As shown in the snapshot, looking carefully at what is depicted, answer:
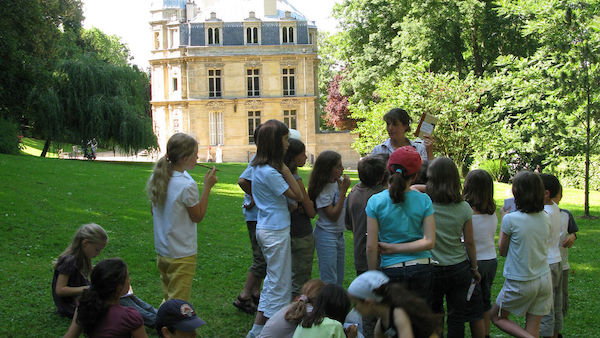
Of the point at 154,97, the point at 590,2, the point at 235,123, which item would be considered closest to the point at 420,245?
the point at 590,2

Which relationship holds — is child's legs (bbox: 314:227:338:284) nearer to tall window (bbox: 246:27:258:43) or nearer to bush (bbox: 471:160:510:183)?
bush (bbox: 471:160:510:183)

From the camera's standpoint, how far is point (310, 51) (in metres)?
50.2

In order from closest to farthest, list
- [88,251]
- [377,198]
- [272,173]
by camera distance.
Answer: [377,198], [272,173], [88,251]

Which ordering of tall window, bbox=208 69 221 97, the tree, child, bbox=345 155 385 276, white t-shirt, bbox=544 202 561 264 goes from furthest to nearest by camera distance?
the tree → tall window, bbox=208 69 221 97 → white t-shirt, bbox=544 202 561 264 → child, bbox=345 155 385 276

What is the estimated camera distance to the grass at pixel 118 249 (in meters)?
6.54

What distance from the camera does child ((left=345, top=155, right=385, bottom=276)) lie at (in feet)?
17.8

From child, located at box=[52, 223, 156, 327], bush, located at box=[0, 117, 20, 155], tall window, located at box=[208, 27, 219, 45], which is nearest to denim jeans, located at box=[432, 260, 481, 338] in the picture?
child, located at box=[52, 223, 156, 327]

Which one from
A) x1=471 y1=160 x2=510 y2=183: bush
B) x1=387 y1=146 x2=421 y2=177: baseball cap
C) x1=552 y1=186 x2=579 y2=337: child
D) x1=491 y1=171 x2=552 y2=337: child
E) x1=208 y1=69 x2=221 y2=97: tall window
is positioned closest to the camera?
x1=387 y1=146 x2=421 y2=177: baseball cap

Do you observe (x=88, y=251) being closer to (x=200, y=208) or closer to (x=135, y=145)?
(x=200, y=208)

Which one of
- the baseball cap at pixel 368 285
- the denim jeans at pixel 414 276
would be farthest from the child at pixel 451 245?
the baseball cap at pixel 368 285

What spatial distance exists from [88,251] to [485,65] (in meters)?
30.1

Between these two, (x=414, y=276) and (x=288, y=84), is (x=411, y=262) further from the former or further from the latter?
(x=288, y=84)

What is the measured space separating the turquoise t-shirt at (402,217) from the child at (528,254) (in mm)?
1020

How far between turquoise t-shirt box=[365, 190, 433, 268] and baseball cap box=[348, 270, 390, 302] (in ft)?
2.50
